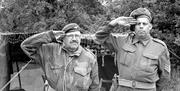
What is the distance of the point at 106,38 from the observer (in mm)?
2971

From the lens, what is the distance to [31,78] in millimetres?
6230

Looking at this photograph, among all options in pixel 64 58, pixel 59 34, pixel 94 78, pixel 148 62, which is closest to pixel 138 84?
pixel 148 62

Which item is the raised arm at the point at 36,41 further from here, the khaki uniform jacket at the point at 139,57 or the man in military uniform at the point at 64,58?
the khaki uniform jacket at the point at 139,57

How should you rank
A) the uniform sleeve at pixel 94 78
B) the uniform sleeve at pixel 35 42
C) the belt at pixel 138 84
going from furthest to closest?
the uniform sleeve at pixel 94 78
the belt at pixel 138 84
the uniform sleeve at pixel 35 42

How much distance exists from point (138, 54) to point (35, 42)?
1.13 meters

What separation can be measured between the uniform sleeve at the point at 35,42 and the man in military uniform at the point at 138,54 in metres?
0.56

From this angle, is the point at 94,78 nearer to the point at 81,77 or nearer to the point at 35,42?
the point at 81,77

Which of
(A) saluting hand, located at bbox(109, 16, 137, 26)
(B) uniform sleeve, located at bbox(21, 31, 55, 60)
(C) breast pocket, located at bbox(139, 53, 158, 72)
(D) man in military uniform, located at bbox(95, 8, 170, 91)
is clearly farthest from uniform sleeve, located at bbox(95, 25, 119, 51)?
(B) uniform sleeve, located at bbox(21, 31, 55, 60)

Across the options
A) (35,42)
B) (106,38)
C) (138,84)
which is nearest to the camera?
(35,42)

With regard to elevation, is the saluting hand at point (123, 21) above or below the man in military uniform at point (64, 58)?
above

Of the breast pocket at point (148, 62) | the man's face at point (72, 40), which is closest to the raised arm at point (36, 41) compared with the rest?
the man's face at point (72, 40)

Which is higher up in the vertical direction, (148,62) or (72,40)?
(72,40)

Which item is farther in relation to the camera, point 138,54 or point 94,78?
point 94,78

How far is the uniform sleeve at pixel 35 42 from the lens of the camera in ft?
9.03
